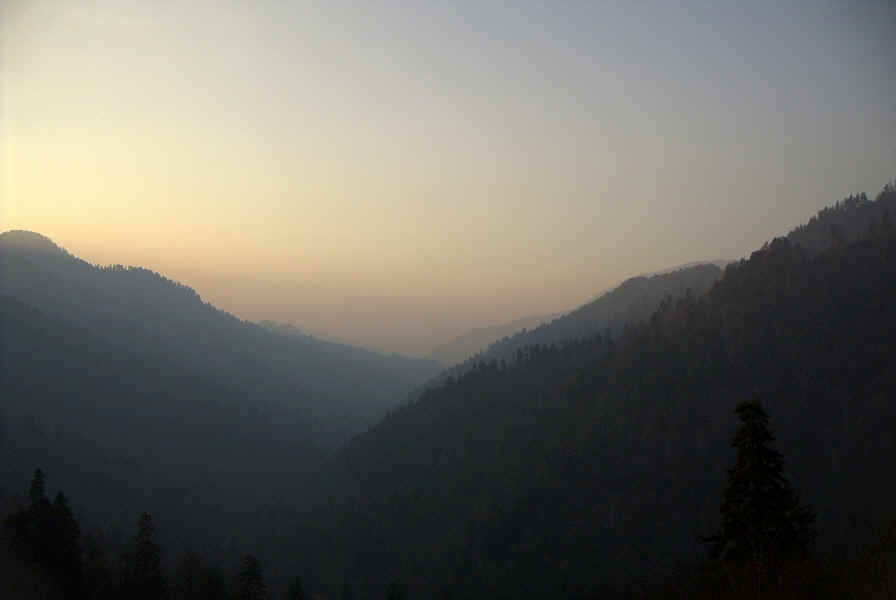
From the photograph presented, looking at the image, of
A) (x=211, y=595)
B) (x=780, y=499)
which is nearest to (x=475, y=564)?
(x=211, y=595)

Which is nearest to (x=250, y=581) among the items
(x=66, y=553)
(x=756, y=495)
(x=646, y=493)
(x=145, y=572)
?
(x=145, y=572)

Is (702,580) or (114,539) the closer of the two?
(702,580)

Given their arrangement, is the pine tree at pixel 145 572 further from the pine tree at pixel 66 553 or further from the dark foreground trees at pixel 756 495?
the dark foreground trees at pixel 756 495

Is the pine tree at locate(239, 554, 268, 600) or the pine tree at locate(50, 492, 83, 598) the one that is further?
the pine tree at locate(239, 554, 268, 600)

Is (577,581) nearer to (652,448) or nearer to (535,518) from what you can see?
(535,518)

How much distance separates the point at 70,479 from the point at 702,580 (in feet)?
695

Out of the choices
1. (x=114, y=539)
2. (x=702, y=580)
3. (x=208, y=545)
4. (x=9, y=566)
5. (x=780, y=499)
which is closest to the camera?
(x=702, y=580)

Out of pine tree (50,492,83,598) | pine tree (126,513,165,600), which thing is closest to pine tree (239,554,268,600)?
pine tree (126,513,165,600)

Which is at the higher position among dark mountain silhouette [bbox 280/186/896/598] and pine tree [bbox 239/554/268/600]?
pine tree [bbox 239/554/268/600]

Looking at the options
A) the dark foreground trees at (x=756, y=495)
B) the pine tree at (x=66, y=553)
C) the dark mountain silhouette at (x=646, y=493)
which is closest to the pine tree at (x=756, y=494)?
the dark foreground trees at (x=756, y=495)

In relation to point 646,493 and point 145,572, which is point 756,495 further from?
point 646,493

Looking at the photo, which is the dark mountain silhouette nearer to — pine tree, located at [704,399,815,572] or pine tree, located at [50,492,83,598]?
pine tree, located at [50,492,83,598]

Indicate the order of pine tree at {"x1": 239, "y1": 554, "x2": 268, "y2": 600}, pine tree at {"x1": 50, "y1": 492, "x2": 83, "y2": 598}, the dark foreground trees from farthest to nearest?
pine tree at {"x1": 239, "y1": 554, "x2": 268, "y2": 600} < pine tree at {"x1": 50, "y1": 492, "x2": 83, "y2": 598} < the dark foreground trees

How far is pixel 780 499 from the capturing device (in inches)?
769
